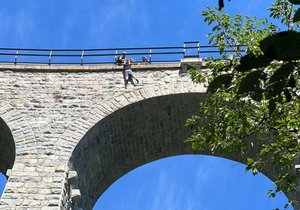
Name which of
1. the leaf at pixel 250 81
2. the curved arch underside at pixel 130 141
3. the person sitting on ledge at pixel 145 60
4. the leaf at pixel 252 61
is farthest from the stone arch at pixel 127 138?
the leaf at pixel 252 61

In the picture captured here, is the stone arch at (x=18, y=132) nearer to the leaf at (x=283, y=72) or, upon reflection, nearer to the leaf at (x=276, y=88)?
the leaf at (x=276, y=88)

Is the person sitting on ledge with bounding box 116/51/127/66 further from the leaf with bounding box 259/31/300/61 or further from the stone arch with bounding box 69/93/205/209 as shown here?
the leaf with bounding box 259/31/300/61

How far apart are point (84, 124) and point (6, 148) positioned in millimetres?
2470

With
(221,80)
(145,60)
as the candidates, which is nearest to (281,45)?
(221,80)

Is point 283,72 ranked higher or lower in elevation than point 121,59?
lower

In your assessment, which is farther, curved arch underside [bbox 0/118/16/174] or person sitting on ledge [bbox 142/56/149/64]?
person sitting on ledge [bbox 142/56/149/64]

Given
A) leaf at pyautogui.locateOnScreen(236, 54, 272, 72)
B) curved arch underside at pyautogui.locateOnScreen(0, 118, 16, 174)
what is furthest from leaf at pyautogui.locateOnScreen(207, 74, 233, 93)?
curved arch underside at pyautogui.locateOnScreen(0, 118, 16, 174)

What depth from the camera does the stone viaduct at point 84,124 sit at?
10.9 meters

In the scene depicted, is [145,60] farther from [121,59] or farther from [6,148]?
[6,148]

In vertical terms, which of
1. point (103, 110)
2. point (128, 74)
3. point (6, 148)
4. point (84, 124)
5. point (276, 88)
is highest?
point (128, 74)

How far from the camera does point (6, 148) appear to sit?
41.1 ft

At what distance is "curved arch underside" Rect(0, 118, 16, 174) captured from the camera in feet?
38.9

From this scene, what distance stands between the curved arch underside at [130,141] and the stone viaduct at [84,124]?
0.03 m

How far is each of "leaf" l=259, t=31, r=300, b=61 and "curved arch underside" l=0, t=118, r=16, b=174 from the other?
35.8 ft
